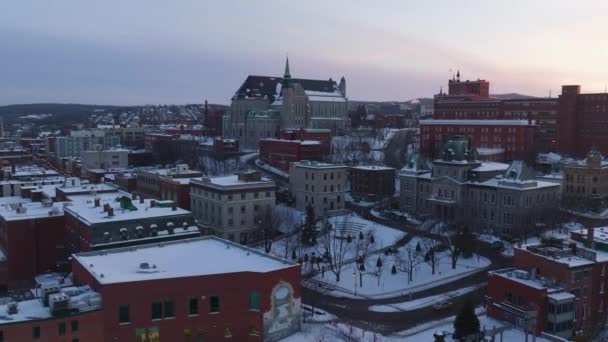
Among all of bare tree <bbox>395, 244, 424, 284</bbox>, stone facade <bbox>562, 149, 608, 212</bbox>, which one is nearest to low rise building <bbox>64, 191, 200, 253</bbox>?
bare tree <bbox>395, 244, 424, 284</bbox>

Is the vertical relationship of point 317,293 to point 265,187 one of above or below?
below

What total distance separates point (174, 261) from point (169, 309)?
189 inches

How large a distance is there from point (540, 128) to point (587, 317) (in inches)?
3289

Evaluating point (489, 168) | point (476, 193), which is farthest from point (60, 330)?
point (489, 168)

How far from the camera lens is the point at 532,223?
64.2m

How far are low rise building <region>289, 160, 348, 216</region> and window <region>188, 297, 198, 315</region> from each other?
140 feet

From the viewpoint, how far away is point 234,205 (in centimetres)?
6719

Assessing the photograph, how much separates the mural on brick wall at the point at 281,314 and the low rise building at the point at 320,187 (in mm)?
39123

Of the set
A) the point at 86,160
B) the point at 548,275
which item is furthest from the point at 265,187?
→ the point at 86,160

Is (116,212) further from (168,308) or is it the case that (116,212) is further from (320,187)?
(320,187)

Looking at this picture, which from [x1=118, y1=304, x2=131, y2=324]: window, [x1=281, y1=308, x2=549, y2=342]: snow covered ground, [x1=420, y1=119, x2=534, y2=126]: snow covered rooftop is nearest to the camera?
[x1=118, y1=304, x2=131, y2=324]: window

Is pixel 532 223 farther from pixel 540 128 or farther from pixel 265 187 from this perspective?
pixel 540 128

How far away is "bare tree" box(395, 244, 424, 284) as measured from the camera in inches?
2162

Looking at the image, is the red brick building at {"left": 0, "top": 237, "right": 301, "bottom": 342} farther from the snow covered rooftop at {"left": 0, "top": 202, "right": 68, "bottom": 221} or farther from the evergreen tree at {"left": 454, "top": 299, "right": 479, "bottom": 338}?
the snow covered rooftop at {"left": 0, "top": 202, "right": 68, "bottom": 221}
